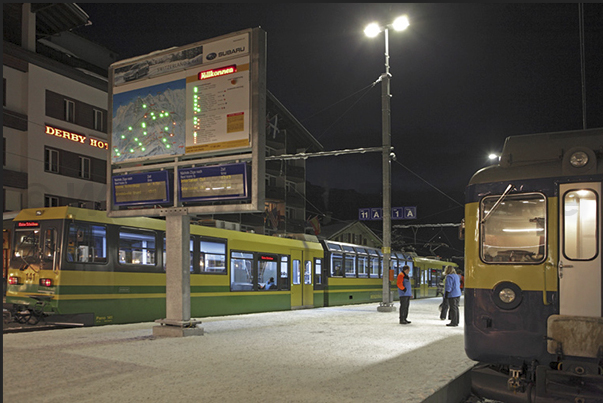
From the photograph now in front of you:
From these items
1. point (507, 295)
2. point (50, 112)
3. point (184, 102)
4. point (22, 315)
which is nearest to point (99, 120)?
point (50, 112)

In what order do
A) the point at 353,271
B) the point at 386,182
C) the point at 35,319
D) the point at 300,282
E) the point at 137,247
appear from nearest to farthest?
1. the point at 35,319
2. the point at 137,247
3. the point at 386,182
4. the point at 300,282
5. the point at 353,271

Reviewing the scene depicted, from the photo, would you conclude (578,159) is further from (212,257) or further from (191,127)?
(212,257)

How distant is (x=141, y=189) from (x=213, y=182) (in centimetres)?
193

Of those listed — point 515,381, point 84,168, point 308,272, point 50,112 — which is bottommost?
point 515,381

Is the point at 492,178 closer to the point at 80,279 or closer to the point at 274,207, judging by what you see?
the point at 80,279

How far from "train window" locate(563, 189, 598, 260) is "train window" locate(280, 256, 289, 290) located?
570 inches

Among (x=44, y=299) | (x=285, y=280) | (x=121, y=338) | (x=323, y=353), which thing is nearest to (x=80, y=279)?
(x=44, y=299)

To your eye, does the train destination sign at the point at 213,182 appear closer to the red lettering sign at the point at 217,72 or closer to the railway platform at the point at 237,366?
the red lettering sign at the point at 217,72

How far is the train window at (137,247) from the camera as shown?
14.0 metres

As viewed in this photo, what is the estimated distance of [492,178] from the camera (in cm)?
674

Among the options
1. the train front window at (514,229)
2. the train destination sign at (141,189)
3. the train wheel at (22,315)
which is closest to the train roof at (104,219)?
the train destination sign at (141,189)

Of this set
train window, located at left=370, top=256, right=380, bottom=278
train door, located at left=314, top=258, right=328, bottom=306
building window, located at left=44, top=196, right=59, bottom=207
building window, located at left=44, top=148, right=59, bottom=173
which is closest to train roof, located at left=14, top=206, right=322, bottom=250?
train door, located at left=314, top=258, right=328, bottom=306

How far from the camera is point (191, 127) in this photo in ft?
38.8

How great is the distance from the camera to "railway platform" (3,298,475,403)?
615 centimetres
